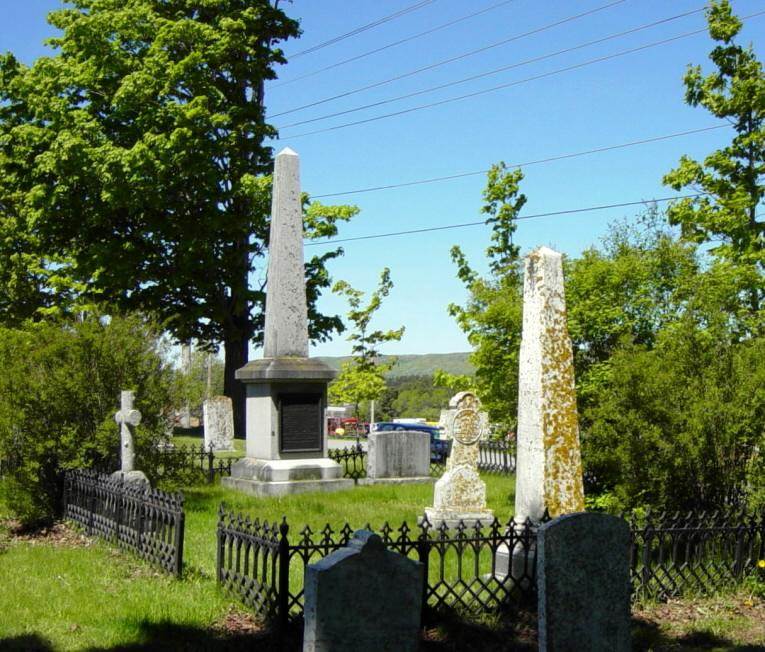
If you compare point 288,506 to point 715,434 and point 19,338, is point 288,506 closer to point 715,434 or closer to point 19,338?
point 19,338

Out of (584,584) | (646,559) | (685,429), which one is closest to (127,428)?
(646,559)

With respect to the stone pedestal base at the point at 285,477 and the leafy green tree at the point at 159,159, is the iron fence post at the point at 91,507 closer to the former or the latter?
the stone pedestal base at the point at 285,477

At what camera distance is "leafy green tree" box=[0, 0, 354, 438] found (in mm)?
24125

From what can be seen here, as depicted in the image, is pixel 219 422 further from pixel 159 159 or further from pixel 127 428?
pixel 127 428

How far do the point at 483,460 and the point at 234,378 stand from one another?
8.29 meters

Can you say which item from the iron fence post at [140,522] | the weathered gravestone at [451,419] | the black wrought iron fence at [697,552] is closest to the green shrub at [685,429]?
the black wrought iron fence at [697,552]

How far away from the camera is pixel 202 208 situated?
25938 mm

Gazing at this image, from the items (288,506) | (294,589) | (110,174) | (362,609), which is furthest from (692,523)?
(110,174)

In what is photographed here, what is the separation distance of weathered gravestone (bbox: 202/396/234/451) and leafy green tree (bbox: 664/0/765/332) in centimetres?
1442

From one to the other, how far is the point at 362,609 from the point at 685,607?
14.8 ft

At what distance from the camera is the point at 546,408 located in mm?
8719

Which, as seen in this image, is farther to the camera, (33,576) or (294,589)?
(33,576)

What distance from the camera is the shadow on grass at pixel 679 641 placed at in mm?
7461

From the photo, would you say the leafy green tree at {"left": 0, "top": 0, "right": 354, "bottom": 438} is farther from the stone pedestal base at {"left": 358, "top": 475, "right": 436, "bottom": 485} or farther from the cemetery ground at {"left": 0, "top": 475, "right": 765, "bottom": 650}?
the cemetery ground at {"left": 0, "top": 475, "right": 765, "bottom": 650}
